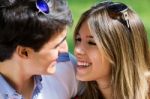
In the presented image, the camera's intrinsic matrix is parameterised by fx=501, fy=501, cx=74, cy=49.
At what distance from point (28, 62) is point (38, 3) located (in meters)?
0.31

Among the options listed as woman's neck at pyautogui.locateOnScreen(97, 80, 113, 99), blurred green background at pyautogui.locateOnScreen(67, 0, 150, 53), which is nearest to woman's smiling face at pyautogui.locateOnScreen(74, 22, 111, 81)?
woman's neck at pyautogui.locateOnScreen(97, 80, 113, 99)

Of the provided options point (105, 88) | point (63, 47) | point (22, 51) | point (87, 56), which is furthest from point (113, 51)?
point (22, 51)

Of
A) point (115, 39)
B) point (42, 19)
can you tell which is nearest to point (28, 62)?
point (42, 19)

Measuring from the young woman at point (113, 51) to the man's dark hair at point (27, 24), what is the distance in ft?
1.21

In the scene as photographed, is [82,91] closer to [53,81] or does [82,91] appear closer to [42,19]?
[53,81]

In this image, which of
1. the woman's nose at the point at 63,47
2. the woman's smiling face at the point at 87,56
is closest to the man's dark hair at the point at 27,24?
the woman's nose at the point at 63,47

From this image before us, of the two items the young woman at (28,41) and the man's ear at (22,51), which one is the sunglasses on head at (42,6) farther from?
the man's ear at (22,51)

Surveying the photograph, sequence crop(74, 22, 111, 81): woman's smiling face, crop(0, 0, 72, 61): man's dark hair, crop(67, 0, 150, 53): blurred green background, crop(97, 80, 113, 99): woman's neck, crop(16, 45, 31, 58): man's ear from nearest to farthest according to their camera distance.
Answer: crop(0, 0, 72, 61): man's dark hair → crop(16, 45, 31, 58): man's ear → crop(74, 22, 111, 81): woman's smiling face → crop(97, 80, 113, 99): woman's neck → crop(67, 0, 150, 53): blurred green background

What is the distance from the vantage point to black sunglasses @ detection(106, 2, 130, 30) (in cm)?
290

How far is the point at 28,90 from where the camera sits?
2652 millimetres

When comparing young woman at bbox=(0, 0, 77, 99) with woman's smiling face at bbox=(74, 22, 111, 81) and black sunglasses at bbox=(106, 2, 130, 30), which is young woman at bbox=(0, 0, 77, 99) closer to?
woman's smiling face at bbox=(74, 22, 111, 81)

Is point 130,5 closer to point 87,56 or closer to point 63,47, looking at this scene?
point 87,56

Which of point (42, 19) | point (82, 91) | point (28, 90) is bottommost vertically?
point (82, 91)

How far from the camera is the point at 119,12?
2.91 meters
